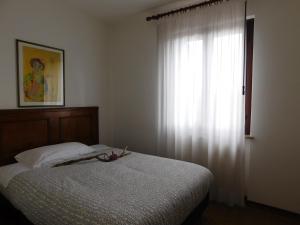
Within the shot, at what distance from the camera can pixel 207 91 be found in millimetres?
2514

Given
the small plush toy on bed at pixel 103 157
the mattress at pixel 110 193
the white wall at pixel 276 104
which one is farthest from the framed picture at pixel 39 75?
the white wall at pixel 276 104

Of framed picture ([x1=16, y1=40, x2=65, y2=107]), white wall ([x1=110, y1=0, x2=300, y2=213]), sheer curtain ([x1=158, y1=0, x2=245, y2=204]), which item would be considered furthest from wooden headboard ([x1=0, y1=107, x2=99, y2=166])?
white wall ([x1=110, y1=0, x2=300, y2=213])

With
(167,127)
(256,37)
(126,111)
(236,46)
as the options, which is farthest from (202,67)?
(126,111)

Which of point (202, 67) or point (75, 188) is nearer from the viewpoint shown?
point (75, 188)

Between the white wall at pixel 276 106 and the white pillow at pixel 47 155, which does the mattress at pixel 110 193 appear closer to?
the white pillow at pixel 47 155

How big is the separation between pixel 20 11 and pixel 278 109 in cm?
320

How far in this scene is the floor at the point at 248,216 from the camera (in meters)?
2.11

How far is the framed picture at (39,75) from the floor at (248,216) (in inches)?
94.9

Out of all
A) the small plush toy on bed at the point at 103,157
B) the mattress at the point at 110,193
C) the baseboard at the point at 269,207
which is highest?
the small plush toy on bed at the point at 103,157

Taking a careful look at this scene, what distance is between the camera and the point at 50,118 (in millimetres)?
2602

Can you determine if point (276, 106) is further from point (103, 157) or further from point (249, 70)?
point (103, 157)

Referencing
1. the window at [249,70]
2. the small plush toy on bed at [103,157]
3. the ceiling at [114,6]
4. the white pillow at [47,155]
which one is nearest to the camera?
the white pillow at [47,155]

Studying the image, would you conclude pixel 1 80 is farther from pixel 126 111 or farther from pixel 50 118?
pixel 126 111

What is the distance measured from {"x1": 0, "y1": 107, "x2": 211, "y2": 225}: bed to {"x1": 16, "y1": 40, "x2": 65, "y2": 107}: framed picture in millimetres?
169
